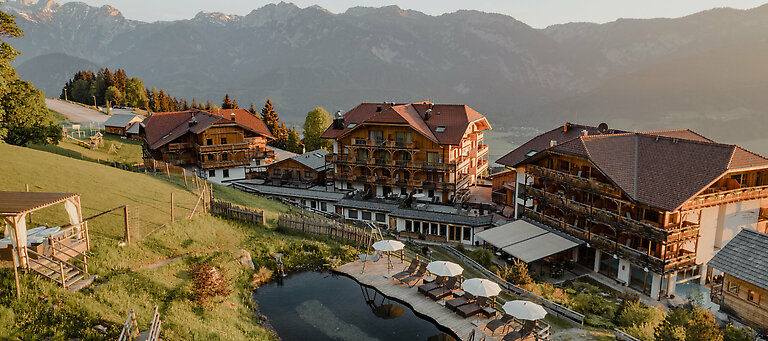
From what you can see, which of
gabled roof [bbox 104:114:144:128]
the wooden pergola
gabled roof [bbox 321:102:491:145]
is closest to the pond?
the wooden pergola

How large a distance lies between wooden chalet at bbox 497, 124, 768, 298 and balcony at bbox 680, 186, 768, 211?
75mm

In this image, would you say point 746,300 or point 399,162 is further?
point 399,162

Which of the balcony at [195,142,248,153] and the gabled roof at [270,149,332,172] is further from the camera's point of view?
the gabled roof at [270,149,332,172]

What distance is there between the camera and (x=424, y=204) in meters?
50.5

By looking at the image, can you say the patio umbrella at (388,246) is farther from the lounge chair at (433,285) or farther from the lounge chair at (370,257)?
the lounge chair at (433,285)

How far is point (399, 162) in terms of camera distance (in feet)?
175

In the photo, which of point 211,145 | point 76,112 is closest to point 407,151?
point 211,145

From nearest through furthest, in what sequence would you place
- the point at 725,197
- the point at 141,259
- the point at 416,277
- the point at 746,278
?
the point at 141,259
the point at 746,278
the point at 416,277
the point at 725,197

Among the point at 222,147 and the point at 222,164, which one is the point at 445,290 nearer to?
the point at 222,164

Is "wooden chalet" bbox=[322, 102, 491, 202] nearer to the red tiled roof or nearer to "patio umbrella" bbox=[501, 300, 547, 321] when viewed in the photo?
the red tiled roof

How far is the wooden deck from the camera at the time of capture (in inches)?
945

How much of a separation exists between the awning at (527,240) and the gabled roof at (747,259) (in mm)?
10404

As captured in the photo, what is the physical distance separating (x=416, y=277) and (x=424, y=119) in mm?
29432

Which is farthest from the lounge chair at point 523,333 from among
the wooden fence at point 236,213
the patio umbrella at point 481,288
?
the wooden fence at point 236,213
